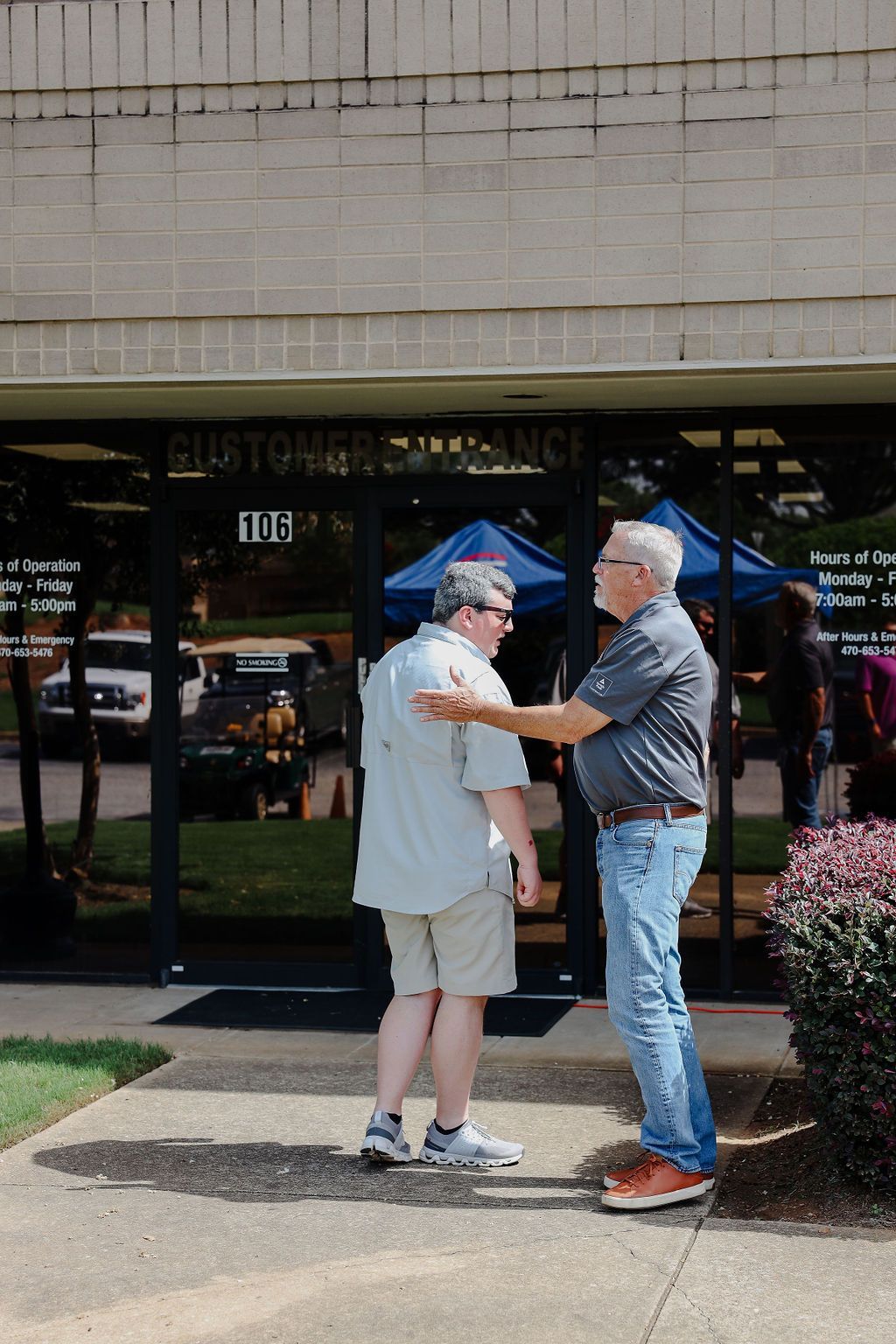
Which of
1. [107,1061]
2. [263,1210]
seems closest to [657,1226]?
[263,1210]

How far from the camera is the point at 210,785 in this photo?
7.59 m

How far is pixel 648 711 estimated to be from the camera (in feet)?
15.0

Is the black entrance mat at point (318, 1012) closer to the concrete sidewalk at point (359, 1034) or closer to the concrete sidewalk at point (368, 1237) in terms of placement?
the concrete sidewalk at point (359, 1034)

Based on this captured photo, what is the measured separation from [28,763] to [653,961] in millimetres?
4234

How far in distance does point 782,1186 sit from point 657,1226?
0.54 meters

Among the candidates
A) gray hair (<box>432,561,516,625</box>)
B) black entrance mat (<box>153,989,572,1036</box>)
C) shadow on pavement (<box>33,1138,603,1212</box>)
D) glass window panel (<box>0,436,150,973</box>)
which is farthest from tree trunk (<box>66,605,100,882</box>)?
gray hair (<box>432,561,516,625</box>)

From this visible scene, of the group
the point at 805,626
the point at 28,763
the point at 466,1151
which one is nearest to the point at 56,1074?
the point at 466,1151

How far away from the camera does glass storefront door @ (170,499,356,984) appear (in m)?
7.48

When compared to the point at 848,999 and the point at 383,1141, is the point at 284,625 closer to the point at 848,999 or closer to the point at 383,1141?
the point at 383,1141

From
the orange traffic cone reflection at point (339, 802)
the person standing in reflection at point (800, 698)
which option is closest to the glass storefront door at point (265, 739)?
the orange traffic cone reflection at point (339, 802)

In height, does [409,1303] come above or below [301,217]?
below

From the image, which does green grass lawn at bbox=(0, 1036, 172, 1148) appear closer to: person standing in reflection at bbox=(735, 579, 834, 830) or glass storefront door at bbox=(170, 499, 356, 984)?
glass storefront door at bbox=(170, 499, 356, 984)

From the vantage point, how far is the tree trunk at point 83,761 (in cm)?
Result: 770

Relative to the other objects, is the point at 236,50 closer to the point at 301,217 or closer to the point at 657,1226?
the point at 301,217
